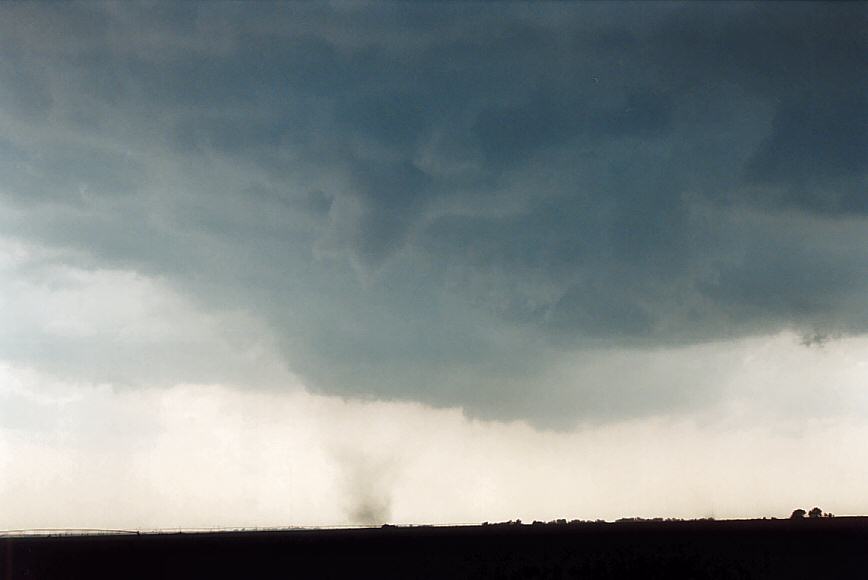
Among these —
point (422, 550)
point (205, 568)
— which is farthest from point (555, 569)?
point (205, 568)

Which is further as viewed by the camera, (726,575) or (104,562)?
(104,562)

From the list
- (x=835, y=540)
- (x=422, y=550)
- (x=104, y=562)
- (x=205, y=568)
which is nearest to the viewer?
(x=205, y=568)

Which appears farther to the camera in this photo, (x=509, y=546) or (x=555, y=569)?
(x=509, y=546)

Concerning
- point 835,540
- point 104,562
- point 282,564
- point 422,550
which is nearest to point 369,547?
point 422,550

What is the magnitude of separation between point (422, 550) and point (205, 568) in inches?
1100

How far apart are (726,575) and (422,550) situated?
128 feet

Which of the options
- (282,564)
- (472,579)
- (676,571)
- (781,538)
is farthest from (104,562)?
(781,538)

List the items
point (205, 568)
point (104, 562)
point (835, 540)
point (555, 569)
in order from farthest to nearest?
point (835, 540), point (104, 562), point (205, 568), point (555, 569)

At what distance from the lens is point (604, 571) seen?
267ft

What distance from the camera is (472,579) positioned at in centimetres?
7850

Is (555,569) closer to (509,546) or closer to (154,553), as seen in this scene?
(509,546)

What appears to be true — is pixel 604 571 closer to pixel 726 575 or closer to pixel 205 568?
pixel 726 575

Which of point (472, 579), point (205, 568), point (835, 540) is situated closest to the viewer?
point (472, 579)

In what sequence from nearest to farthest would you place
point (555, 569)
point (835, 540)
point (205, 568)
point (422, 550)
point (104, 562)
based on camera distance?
point (555, 569)
point (205, 568)
point (104, 562)
point (422, 550)
point (835, 540)
